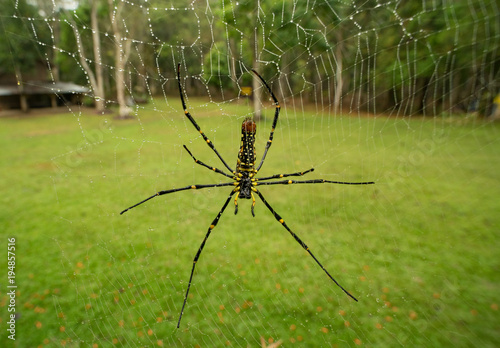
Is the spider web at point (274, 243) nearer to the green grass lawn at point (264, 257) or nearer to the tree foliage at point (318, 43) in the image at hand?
the green grass lawn at point (264, 257)

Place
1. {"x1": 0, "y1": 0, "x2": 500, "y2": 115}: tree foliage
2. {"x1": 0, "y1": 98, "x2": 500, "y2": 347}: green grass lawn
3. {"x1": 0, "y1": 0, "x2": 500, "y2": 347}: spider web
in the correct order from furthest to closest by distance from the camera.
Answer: {"x1": 0, "y1": 98, "x2": 500, "y2": 347}: green grass lawn, {"x1": 0, "y1": 0, "x2": 500, "y2": 347}: spider web, {"x1": 0, "y1": 0, "x2": 500, "y2": 115}: tree foliage

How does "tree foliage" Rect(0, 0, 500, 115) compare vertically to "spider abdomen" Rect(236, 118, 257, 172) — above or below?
above

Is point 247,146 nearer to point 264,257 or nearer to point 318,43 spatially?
point 264,257

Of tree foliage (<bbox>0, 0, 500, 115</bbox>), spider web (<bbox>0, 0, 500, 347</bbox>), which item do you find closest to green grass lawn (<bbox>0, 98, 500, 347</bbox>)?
→ spider web (<bbox>0, 0, 500, 347</bbox>)

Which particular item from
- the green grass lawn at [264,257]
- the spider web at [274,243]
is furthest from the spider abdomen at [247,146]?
the green grass lawn at [264,257]

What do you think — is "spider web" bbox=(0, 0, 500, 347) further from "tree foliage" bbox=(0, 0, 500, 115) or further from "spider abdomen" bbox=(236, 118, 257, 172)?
"spider abdomen" bbox=(236, 118, 257, 172)

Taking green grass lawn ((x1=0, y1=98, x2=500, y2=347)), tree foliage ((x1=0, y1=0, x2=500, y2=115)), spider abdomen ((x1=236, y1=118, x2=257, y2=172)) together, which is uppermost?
tree foliage ((x1=0, y1=0, x2=500, y2=115))
